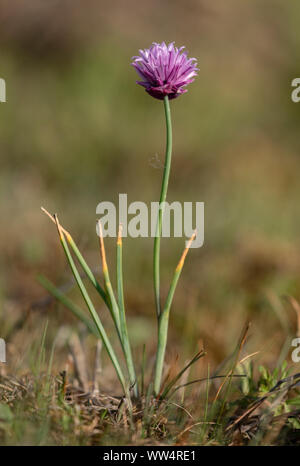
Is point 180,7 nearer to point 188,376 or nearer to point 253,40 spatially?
point 253,40

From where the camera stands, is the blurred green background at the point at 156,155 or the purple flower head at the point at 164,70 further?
the blurred green background at the point at 156,155

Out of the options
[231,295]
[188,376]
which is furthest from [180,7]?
→ [188,376]

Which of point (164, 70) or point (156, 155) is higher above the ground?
point (164, 70)

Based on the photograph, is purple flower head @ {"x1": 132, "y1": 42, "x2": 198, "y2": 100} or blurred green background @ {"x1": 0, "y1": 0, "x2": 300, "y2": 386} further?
blurred green background @ {"x1": 0, "y1": 0, "x2": 300, "y2": 386}
